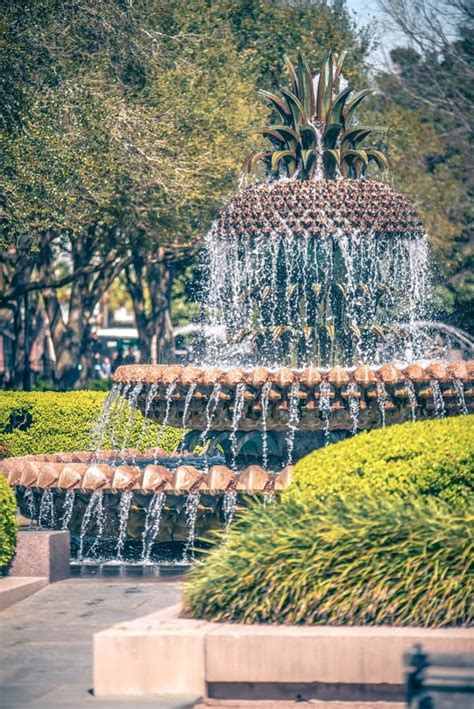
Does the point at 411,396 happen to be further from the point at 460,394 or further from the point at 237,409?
the point at 237,409

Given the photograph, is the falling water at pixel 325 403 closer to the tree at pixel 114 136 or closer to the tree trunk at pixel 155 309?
the tree at pixel 114 136

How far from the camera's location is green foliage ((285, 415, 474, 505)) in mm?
10148

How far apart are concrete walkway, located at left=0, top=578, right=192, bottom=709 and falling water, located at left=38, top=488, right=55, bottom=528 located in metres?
1.41

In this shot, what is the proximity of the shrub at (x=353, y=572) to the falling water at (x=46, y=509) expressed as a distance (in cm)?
562

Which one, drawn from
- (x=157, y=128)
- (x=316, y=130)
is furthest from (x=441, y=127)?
(x=316, y=130)

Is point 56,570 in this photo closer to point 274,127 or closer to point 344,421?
point 344,421

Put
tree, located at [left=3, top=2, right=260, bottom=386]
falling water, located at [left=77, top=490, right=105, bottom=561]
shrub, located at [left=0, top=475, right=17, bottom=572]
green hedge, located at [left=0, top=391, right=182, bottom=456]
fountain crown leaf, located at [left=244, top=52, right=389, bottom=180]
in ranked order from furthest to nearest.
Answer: tree, located at [left=3, top=2, right=260, bottom=386] < green hedge, located at [left=0, top=391, right=182, bottom=456] < fountain crown leaf, located at [left=244, top=52, right=389, bottom=180] < falling water, located at [left=77, top=490, right=105, bottom=561] < shrub, located at [left=0, top=475, right=17, bottom=572]

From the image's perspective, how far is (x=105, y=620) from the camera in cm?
1161

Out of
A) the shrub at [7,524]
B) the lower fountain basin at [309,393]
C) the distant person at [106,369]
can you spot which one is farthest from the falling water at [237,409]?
the distant person at [106,369]

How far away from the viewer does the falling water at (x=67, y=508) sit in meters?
14.9

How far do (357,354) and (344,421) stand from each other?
1381 mm

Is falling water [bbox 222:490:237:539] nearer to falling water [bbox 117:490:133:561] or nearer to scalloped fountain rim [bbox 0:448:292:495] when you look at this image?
scalloped fountain rim [bbox 0:448:292:495]

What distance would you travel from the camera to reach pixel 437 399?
48.0 feet

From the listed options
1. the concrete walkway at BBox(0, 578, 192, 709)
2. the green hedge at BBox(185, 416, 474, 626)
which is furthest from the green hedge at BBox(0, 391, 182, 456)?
the green hedge at BBox(185, 416, 474, 626)
